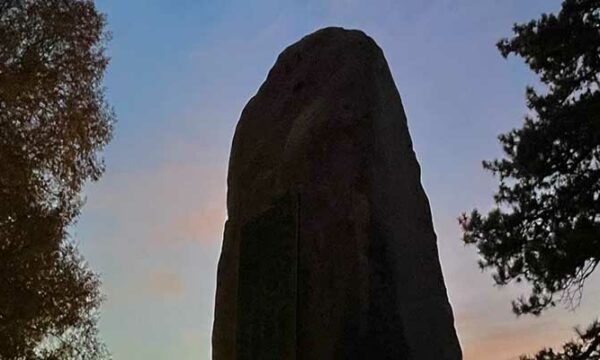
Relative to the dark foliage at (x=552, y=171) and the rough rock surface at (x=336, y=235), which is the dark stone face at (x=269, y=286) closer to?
the rough rock surface at (x=336, y=235)

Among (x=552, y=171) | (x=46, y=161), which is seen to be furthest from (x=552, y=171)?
(x=46, y=161)

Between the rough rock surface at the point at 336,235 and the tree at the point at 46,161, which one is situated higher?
the tree at the point at 46,161

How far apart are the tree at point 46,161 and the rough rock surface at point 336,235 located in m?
3.62

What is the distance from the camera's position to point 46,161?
7.89 m

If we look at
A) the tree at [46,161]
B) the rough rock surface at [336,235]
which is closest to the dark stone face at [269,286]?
the rough rock surface at [336,235]

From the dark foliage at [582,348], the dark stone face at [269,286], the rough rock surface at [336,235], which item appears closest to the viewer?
the rough rock surface at [336,235]

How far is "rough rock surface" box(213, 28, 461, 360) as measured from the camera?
3568mm

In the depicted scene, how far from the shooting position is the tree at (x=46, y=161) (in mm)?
7344

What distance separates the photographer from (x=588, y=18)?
8164 mm

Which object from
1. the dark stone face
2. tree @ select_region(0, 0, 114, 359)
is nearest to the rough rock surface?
the dark stone face

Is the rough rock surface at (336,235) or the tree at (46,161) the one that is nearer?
the rough rock surface at (336,235)

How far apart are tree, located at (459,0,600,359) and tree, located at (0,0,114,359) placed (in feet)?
11.7

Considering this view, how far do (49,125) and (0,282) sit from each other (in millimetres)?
1563

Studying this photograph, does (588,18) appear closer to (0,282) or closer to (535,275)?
(535,275)
